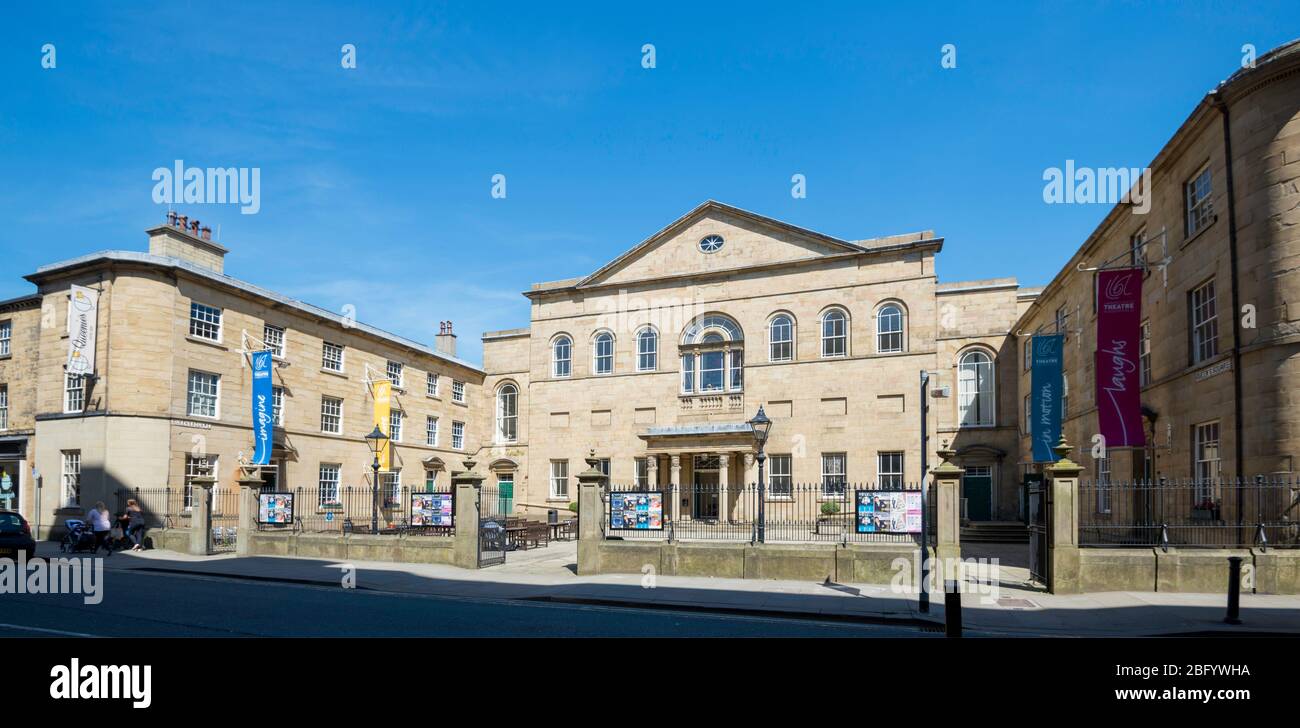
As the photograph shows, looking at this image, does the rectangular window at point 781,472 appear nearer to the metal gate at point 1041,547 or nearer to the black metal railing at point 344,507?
the black metal railing at point 344,507

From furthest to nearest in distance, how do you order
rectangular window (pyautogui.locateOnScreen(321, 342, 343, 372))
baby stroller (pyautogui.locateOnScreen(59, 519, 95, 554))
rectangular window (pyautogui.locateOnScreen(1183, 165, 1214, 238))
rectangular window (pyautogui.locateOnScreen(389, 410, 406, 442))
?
rectangular window (pyautogui.locateOnScreen(389, 410, 406, 442)) < rectangular window (pyautogui.locateOnScreen(321, 342, 343, 372)) < baby stroller (pyautogui.locateOnScreen(59, 519, 95, 554)) < rectangular window (pyautogui.locateOnScreen(1183, 165, 1214, 238))

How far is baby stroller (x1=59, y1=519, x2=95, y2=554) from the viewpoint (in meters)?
22.8

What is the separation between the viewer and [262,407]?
29.0 m

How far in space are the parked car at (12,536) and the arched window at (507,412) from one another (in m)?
25.0

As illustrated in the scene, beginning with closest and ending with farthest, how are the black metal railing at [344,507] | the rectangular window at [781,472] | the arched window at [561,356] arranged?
the black metal railing at [344,507], the rectangular window at [781,472], the arched window at [561,356]

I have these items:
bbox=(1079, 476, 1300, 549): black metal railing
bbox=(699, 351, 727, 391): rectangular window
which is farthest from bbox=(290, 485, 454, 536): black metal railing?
bbox=(1079, 476, 1300, 549): black metal railing

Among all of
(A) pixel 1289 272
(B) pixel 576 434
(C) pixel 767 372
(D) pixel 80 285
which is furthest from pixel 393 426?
(A) pixel 1289 272

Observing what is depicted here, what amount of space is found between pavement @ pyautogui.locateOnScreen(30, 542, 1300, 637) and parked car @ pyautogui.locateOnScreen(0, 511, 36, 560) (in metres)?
1.88

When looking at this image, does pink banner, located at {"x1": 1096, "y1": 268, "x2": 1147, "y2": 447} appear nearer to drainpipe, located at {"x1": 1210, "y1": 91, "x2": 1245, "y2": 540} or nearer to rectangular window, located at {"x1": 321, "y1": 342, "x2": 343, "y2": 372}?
drainpipe, located at {"x1": 1210, "y1": 91, "x2": 1245, "y2": 540}

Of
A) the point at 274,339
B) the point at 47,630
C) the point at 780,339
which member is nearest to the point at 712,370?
the point at 780,339

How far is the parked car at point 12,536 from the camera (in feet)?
61.7

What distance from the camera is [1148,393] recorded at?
21.6 m

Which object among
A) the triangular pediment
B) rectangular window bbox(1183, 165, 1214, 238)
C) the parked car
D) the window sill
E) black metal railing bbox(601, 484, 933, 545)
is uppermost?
the triangular pediment

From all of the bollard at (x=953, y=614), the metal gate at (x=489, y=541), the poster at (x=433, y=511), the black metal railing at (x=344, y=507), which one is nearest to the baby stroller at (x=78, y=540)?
the black metal railing at (x=344, y=507)
